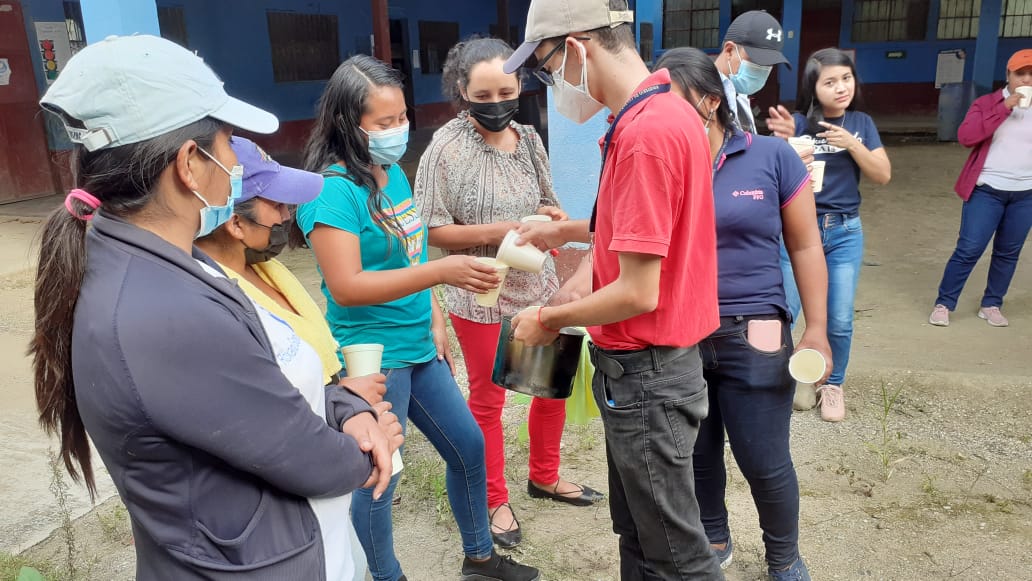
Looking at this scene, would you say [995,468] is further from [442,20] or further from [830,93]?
[442,20]

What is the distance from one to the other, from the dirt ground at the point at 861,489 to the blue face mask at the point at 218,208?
1.80 meters

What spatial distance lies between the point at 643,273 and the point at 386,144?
94 centimetres

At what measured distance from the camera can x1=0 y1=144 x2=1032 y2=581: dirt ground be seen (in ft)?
8.87

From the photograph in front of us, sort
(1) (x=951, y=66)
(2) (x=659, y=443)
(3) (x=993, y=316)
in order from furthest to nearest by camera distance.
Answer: (1) (x=951, y=66), (3) (x=993, y=316), (2) (x=659, y=443)

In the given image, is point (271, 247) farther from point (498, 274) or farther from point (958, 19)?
point (958, 19)

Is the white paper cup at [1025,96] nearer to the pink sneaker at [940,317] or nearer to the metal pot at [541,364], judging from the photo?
the pink sneaker at [940,317]

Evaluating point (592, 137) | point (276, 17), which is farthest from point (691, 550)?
point (276, 17)

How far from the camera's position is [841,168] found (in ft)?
11.9

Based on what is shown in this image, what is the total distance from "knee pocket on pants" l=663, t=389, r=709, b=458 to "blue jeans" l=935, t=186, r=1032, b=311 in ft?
12.3

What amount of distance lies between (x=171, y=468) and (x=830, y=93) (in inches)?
132

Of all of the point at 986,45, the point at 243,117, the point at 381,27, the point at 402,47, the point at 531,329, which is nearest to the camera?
the point at 243,117

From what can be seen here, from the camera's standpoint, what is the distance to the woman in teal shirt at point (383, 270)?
82.8 inches

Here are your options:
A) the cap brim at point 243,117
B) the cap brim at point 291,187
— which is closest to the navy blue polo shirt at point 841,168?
the cap brim at point 291,187

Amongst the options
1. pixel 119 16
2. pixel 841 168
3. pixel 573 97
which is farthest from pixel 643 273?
pixel 119 16
